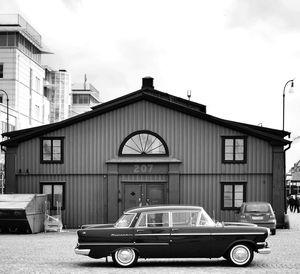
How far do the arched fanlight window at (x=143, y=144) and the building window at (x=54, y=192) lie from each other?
3536 millimetres

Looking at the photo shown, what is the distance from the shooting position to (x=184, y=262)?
67.7ft

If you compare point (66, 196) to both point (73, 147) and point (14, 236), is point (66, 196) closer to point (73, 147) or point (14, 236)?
point (73, 147)

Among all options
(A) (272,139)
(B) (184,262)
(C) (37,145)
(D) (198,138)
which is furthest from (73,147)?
(B) (184,262)

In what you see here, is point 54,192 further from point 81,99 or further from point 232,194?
point 81,99

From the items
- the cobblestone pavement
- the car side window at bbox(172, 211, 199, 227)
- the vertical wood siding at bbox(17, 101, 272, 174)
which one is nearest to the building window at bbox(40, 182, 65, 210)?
the vertical wood siding at bbox(17, 101, 272, 174)

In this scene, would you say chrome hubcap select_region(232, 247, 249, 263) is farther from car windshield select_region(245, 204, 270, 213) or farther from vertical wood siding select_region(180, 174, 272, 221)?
vertical wood siding select_region(180, 174, 272, 221)

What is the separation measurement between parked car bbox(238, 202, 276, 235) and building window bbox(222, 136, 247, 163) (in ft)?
16.3

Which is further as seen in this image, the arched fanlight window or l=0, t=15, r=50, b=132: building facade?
l=0, t=15, r=50, b=132: building facade

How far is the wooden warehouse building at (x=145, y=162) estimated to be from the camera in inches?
1526

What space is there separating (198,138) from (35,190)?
8669mm

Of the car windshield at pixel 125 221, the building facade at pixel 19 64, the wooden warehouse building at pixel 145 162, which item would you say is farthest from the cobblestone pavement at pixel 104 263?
the building facade at pixel 19 64

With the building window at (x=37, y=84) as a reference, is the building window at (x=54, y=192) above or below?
below

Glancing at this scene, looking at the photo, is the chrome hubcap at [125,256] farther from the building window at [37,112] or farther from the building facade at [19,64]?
the building window at [37,112]

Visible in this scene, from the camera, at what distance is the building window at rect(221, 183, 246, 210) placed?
38.8 meters
